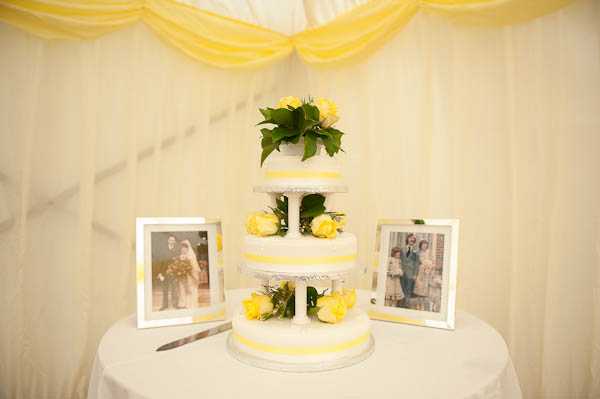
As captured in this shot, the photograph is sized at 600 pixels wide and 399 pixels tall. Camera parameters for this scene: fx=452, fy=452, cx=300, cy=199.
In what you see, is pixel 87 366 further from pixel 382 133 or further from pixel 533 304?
pixel 533 304

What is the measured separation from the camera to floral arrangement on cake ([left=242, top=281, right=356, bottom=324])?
→ 170cm

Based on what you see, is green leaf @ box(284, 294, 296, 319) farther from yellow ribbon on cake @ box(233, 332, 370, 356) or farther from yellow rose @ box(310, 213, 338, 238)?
yellow rose @ box(310, 213, 338, 238)

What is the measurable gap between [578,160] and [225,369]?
2.00m

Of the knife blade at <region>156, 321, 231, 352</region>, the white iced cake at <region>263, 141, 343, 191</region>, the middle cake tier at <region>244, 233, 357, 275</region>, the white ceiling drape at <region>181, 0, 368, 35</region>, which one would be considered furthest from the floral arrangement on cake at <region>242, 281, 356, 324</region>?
the white ceiling drape at <region>181, 0, 368, 35</region>

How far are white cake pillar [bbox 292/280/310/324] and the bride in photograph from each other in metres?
0.63

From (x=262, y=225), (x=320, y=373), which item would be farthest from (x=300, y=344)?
(x=262, y=225)

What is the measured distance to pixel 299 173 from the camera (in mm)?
1695

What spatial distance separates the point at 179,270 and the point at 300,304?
2.31 feet

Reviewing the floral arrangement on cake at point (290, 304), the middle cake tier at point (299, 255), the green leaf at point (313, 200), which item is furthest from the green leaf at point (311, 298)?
the green leaf at point (313, 200)

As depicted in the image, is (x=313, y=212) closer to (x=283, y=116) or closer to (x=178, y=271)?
(x=283, y=116)

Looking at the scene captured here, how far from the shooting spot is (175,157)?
3.18 m

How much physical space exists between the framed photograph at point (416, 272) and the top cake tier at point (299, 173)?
583 millimetres

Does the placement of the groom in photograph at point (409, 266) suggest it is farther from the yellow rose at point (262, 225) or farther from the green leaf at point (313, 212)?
the yellow rose at point (262, 225)

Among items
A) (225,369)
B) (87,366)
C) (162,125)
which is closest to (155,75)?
(162,125)
